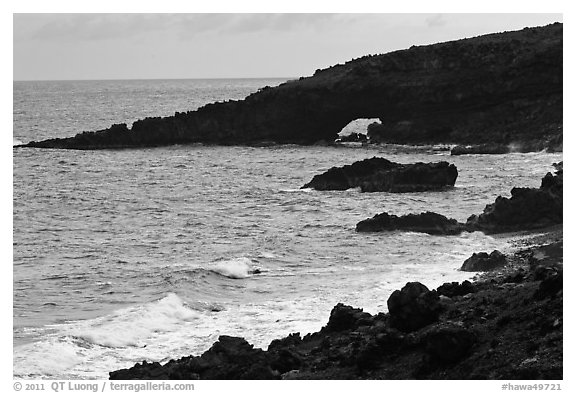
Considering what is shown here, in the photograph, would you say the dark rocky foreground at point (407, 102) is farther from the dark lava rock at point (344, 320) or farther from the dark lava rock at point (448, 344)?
the dark lava rock at point (448, 344)

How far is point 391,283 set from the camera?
26250 millimetres

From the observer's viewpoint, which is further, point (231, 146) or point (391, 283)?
point (231, 146)

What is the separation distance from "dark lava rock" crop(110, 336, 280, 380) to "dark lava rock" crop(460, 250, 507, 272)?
11.4 meters

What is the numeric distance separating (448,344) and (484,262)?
11.7 meters

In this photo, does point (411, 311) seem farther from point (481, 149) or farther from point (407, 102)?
point (407, 102)

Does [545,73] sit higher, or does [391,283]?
[545,73]

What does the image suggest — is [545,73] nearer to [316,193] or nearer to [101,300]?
[316,193]

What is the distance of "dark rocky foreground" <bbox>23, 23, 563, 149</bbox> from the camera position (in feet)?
244

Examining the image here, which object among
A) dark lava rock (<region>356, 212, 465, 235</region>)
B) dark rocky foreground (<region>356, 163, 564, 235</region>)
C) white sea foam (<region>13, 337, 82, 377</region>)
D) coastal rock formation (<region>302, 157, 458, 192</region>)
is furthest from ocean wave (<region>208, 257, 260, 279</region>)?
coastal rock formation (<region>302, 157, 458, 192</region>)

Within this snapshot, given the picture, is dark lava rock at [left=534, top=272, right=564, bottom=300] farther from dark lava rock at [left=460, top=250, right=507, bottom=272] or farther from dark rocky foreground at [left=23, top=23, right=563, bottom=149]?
dark rocky foreground at [left=23, top=23, right=563, bottom=149]
